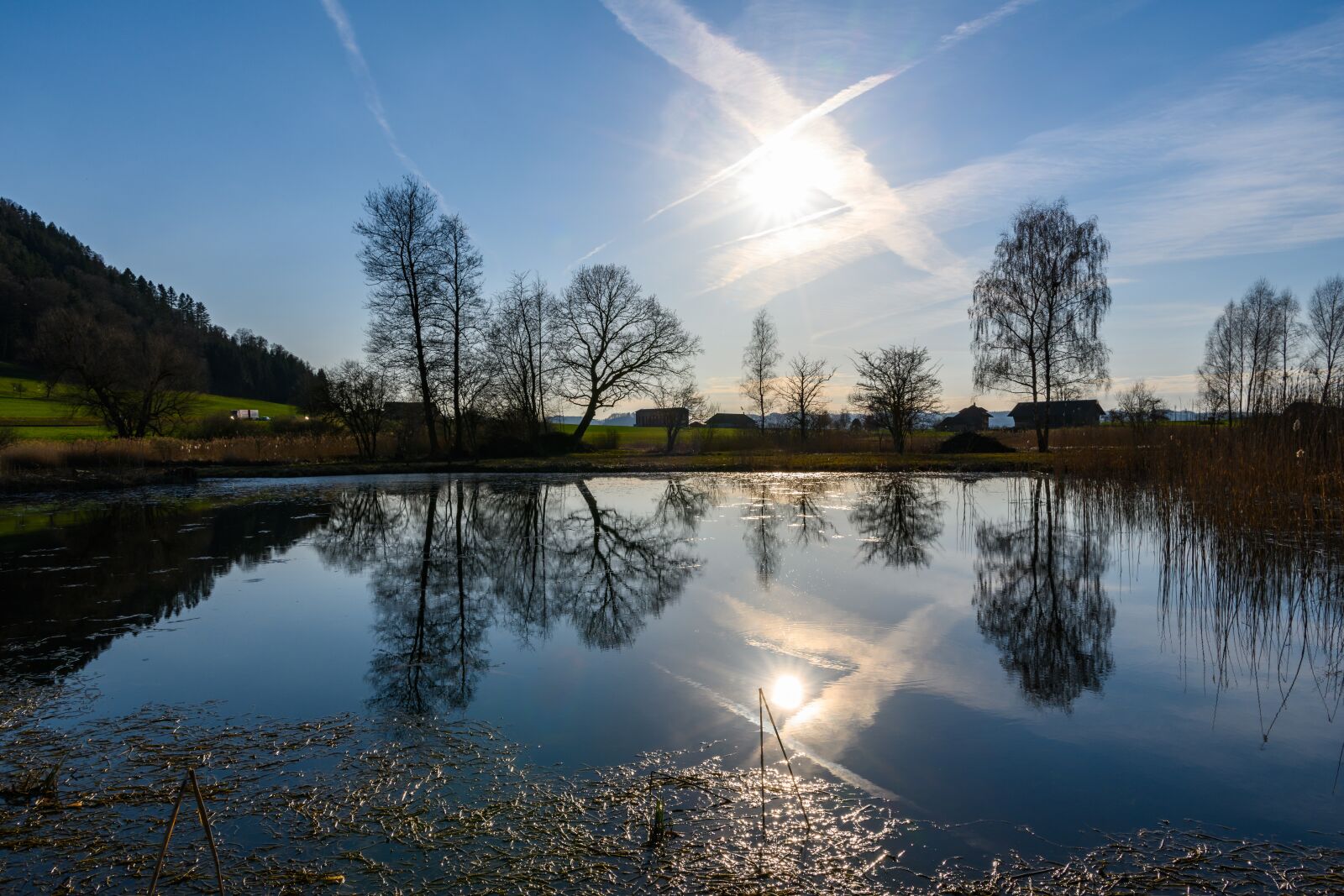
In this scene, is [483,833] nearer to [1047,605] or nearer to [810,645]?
[810,645]

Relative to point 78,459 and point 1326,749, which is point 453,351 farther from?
point 1326,749

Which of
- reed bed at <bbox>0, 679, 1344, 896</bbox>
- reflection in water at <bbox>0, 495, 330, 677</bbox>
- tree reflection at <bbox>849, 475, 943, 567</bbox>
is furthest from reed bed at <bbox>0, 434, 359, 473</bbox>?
reed bed at <bbox>0, 679, 1344, 896</bbox>

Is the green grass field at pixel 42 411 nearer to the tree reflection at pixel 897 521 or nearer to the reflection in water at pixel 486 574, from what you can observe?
the reflection in water at pixel 486 574

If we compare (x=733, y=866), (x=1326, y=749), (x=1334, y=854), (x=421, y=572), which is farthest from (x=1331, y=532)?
(x=421, y=572)

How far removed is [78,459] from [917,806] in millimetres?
26590

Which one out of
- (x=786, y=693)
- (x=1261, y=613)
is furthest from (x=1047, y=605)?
(x=786, y=693)

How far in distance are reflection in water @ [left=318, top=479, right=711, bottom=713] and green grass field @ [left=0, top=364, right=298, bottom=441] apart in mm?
29935

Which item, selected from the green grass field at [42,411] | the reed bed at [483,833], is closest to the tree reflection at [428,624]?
the reed bed at [483,833]

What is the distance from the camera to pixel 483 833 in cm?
316

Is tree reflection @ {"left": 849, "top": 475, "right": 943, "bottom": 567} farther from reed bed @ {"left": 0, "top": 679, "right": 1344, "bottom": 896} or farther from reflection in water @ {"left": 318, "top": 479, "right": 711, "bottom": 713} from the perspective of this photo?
reed bed @ {"left": 0, "top": 679, "right": 1344, "bottom": 896}

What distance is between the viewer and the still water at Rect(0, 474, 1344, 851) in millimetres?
3838

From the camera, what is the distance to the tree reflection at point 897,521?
9.71 metres

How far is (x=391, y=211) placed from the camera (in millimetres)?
27625

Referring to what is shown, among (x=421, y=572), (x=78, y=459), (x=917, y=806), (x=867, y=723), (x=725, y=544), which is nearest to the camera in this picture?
(x=917, y=806)
